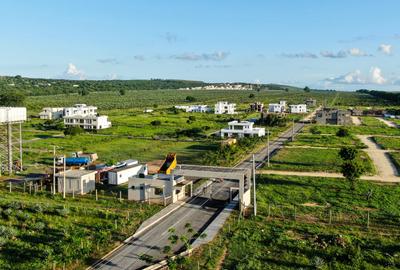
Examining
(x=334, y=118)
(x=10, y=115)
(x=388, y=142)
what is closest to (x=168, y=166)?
(x=10, y=115)

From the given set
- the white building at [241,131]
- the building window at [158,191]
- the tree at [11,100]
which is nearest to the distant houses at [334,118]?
the white building at [241,131]

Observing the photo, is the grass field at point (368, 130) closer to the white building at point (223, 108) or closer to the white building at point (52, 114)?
the white building at point (223, 108)

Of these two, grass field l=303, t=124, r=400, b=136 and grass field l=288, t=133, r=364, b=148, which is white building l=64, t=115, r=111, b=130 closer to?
grass field l=288, t=133, r=364, b=148

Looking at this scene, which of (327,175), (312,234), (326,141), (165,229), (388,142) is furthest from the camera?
(326,141)

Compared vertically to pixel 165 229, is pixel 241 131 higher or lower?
higher

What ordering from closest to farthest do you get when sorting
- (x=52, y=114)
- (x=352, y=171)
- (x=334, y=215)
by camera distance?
(x=334, y=215) → (x=352, y=171) → (x=52, y=114)

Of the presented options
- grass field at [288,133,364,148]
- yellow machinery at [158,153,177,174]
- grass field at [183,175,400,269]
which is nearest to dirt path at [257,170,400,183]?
grass field at [183,175,400,269]

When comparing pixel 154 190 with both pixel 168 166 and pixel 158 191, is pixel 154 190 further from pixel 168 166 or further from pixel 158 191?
pixel 168 166

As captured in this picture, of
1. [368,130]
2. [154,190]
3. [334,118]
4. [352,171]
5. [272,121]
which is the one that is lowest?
[154,190]
